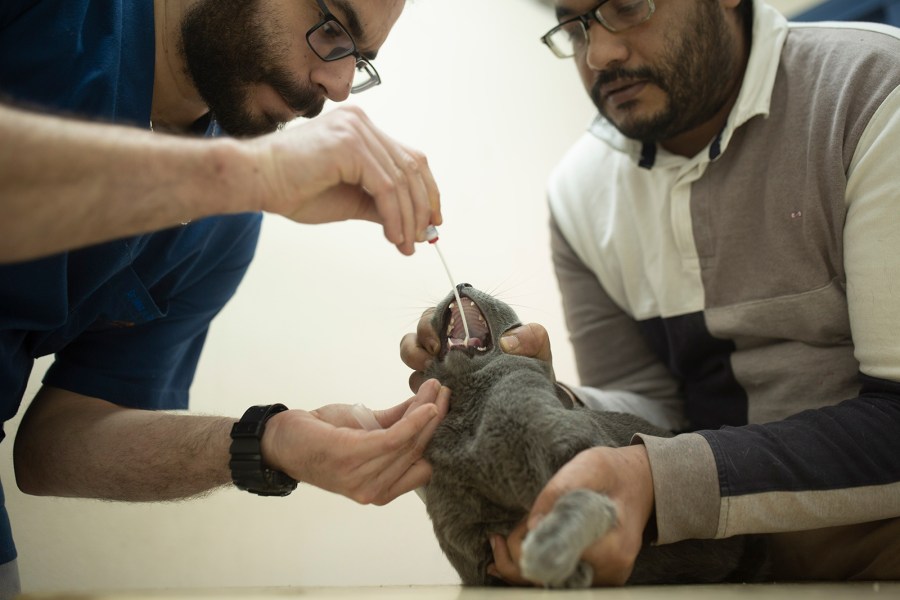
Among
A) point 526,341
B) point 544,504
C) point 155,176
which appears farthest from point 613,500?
point 155,176

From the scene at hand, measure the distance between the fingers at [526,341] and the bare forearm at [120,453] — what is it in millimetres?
545

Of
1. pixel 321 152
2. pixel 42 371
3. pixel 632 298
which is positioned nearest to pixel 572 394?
pixel 632 298

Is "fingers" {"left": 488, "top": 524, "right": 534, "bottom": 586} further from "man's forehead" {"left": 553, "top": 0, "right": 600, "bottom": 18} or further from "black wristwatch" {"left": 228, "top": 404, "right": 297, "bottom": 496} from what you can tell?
"man's forehead" {"left": 553, "top": 0, "right": 600, "bottom": 18}

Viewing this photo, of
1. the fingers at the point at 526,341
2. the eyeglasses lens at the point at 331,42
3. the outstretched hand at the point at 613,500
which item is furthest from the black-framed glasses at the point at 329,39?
the outstretched hand at the point at 613,500

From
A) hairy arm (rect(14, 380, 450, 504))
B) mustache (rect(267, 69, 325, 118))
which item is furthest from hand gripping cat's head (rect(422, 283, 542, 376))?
mustache (rect(267, 69, 325, 118))

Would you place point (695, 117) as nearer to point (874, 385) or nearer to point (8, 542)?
point (874, 385)

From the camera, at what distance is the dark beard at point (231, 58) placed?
1301mm

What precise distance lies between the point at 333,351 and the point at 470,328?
26.6 inches

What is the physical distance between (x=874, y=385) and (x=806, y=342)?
23 centimetres

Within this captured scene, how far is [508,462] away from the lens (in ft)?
3.27

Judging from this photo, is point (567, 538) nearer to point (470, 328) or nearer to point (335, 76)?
point (470, 328)

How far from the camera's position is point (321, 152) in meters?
0.88

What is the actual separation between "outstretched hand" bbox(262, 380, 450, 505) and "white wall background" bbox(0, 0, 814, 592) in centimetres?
52

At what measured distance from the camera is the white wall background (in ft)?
5.54
